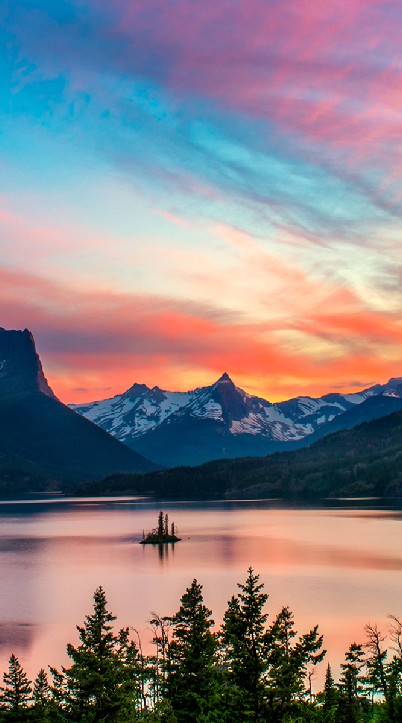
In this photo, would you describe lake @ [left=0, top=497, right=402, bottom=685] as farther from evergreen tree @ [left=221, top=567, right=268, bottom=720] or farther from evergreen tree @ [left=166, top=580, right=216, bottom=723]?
evergreen tree @ [left=221, top=567, right=268, bottom=720]

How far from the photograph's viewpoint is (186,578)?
373ft

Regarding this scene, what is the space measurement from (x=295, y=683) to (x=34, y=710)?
33.8 ft

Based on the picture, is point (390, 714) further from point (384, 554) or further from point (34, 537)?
point (34, 537)

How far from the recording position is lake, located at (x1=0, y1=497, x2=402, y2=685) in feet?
246

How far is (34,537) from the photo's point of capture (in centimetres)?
18762

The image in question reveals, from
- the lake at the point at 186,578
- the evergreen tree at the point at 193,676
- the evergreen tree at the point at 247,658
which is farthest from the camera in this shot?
the lake at the point at 186,578

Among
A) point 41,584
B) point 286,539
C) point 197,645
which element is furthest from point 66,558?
point 197,645

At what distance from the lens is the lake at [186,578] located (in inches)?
2958

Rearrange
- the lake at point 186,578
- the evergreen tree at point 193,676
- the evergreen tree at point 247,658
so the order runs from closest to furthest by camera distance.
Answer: the evergreen tree at point 247,658 < the evergreen tree at point 193,676 < the lake at point 186,578

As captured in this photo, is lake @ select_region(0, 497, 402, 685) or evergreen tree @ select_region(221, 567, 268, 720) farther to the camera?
lake @ select_region(0, 497, 402, 685)

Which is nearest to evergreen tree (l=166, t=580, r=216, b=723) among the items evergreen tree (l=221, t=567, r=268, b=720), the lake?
evergreen tree (l=221, t=567, r=268, b=720)

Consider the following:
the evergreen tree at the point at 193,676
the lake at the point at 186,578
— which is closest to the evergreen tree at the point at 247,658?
the evergreen tree at the point at 193,676

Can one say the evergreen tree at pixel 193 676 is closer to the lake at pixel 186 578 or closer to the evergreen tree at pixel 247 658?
the evergreen tree at pixel 247 658

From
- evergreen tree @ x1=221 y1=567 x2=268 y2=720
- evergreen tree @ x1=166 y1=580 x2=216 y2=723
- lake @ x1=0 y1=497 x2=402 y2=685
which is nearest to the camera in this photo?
evergreen tree @ x1=221 y1=567 x2=268 y2=720
